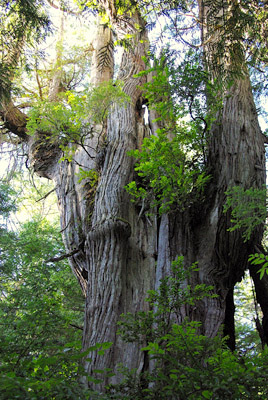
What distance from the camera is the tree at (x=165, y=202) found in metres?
3.94

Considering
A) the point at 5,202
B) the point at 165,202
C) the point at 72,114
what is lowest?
the point at 165,202

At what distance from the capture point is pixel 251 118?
5062mm

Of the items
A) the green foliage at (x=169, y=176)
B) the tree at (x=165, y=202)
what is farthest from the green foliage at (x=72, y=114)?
the green foliage at (x=169, y=176)

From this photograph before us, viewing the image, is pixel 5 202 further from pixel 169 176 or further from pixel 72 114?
pixel 169 176

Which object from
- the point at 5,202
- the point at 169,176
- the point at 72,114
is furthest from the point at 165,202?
the point at 5,202

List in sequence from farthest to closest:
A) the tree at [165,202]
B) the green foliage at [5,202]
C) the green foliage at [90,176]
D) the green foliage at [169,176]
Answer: the green foliage at [5,202] → the green foliage at [90,176] → the green foliage at [169,176] → the tree at [165,202]

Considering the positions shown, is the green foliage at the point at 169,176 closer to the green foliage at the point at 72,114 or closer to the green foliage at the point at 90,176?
the green foliage at the point at 72,114

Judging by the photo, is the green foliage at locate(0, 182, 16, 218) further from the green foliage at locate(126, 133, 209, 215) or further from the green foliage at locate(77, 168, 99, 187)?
the green foliage at locate(126, 133, 209, 215)

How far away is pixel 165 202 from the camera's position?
438cm

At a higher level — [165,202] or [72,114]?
[72,114]

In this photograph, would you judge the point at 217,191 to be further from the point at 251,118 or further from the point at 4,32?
the point at 4,32

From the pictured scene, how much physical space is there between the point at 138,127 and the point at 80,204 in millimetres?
1807

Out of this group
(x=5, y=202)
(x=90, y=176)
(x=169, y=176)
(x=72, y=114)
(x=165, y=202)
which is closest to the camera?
Result: (x=169, y=176)

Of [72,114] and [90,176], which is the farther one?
[90,176]
